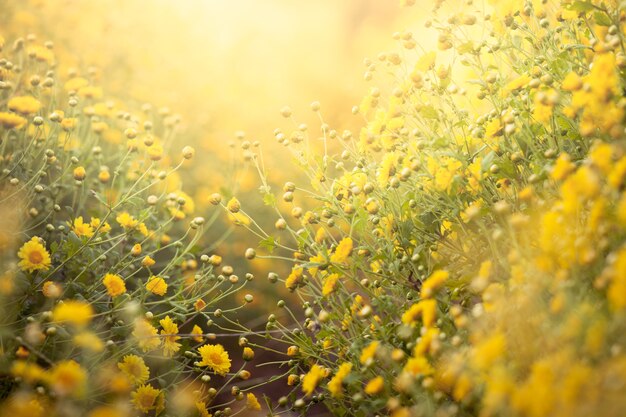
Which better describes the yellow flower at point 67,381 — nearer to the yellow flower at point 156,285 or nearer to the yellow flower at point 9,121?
the yellow flower at point 156,285

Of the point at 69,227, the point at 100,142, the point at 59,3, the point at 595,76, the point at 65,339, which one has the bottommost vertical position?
the point at 65,339

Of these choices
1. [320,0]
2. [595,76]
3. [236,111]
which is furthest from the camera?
[320,0]

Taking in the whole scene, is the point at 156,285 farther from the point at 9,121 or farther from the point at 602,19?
the point at 602,19

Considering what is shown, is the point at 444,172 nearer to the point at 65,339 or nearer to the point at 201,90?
the point at 65,339

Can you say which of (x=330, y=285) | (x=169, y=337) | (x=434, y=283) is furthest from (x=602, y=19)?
(x=169, y=337)

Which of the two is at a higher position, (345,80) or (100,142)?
(345,80)

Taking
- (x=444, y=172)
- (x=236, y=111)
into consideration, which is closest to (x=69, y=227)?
(x=444, y=172)

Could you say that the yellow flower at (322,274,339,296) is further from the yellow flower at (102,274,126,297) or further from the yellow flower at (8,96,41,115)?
the yellow flower at (8,96,41,115)

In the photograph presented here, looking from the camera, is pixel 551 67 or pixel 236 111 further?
pixel 236 111
